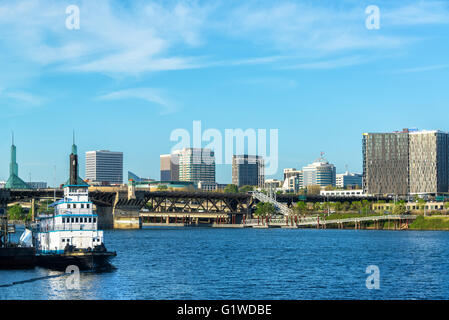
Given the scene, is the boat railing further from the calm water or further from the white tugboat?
the calm water

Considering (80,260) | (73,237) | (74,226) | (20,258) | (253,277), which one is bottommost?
(253,277)

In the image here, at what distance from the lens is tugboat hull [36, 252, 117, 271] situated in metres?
88.9

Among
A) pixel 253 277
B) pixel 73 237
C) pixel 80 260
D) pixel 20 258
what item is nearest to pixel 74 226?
pixel 73 237

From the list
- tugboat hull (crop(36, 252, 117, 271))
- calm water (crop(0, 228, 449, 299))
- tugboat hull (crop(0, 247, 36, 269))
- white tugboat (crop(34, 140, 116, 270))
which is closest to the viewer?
calm water (crop(0, 228, 449, 299))

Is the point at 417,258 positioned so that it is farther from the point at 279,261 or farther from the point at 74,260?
the point at 74,260

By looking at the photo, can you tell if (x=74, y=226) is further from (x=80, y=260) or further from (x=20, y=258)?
(x=20, y=258)

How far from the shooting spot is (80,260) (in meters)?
89.1

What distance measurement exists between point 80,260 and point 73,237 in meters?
5.29

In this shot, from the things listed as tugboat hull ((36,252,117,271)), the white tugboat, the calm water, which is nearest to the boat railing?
the white tugboat

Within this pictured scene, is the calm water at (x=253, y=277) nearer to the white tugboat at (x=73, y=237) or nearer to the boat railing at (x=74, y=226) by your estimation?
the white tugboat at (x=73, y=237)
